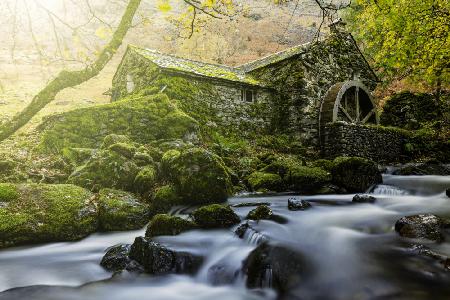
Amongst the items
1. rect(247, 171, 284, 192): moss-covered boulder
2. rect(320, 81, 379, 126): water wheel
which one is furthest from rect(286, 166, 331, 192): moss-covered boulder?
rect(320, 81, 379, 126): water wheel

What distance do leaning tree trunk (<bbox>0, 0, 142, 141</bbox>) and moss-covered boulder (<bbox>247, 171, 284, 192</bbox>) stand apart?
20.2 ft

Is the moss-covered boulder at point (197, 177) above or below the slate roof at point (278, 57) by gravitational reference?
below

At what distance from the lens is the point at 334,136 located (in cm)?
1430

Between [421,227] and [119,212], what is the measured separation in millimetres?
5060

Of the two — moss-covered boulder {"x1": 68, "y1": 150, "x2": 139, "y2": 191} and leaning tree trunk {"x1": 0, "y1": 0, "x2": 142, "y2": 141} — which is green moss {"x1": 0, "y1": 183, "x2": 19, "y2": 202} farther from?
leaning tree trunk {"x1": 0, "y1": 0, "x2": 142, "y2": 141}

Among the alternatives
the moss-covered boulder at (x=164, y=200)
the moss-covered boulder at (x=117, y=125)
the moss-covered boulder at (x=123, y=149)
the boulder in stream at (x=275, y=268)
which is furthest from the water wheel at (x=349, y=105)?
A: the boulder in stream at (x=275, y=268)

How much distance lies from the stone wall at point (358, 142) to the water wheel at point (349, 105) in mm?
940

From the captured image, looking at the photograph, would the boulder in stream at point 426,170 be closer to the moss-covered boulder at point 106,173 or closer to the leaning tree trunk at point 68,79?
the moss-covered boulder at point 106,173

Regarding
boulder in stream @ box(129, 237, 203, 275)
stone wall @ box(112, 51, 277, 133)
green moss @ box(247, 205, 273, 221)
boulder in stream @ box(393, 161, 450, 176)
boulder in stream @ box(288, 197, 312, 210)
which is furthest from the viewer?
stone wall @ box(112, 51, 277, 133)

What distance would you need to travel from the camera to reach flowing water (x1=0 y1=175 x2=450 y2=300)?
151 inches

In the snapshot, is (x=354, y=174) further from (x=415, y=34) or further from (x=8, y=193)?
(x=8, y=193)

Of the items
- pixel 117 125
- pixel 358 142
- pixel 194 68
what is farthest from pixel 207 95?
pixel 358 142

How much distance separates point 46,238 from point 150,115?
19.5ft

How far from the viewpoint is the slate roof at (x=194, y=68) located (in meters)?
14.3
